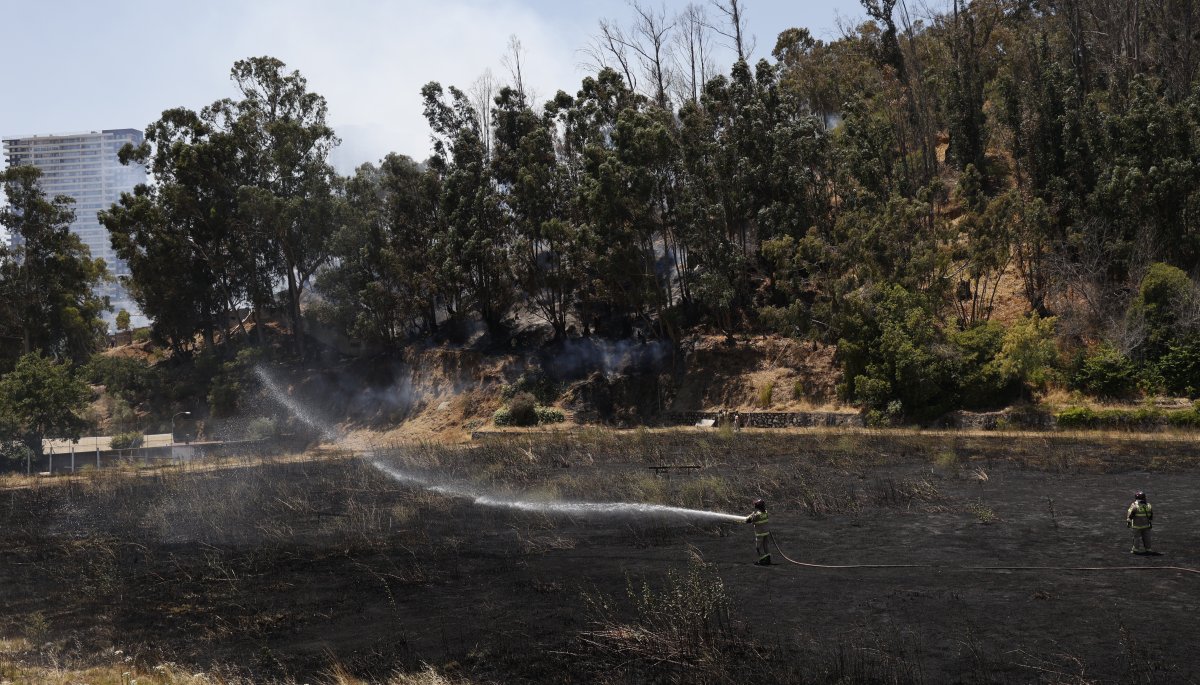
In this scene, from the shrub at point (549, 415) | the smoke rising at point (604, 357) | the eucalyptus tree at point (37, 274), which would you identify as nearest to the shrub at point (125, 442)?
the eucalyptus tree at point (37, 274)

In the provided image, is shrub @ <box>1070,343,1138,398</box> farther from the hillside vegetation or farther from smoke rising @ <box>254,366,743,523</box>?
smoke rising @ <box>254,366,743,523</box>

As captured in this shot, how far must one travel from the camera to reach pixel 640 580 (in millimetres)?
18828

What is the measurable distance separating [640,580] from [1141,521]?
10117 millimetres

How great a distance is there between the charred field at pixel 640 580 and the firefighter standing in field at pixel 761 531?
38 centimetres

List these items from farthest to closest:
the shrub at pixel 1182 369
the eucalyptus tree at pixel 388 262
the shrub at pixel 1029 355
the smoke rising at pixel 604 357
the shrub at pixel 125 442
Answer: the eucalyptus tree at pixel 388 262 < the shrub at pixel 125 442 < the smoke rising at pixel 604 357 < the shrub at pixel 1029 355 < the shrub at pixel 1182 369

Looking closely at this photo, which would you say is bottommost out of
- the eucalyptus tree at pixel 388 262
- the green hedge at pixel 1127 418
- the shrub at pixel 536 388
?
the green hedge at pixel 1127 418

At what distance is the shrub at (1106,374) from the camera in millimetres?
40750

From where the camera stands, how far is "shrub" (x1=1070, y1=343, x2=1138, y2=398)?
4075cm

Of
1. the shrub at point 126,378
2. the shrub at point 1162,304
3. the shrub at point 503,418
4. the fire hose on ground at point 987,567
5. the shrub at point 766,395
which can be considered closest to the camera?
the fire hose on ground at point 987,567

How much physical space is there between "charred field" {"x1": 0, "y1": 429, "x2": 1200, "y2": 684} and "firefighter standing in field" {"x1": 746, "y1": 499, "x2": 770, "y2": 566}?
38cm

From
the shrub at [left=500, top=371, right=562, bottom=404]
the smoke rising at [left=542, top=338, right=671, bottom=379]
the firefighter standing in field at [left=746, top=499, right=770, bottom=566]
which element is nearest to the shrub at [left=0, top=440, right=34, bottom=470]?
the shrub at [left=500, top=371, right=562, bottom=404]

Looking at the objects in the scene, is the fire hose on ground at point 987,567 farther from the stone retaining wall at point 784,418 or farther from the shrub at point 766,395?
the shrub at point 766,395

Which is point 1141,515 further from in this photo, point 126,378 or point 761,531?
point 126,378

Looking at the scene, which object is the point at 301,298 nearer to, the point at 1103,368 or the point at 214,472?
the point at 214,472
